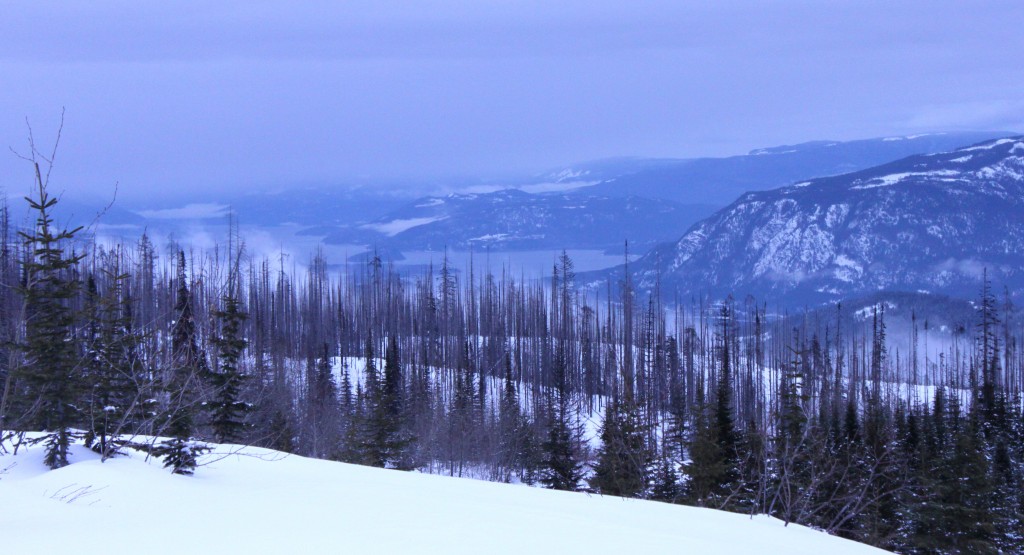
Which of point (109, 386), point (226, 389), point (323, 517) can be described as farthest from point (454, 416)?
point (323, 517)

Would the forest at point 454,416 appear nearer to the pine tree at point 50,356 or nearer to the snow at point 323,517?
the pine tree at point 50,356

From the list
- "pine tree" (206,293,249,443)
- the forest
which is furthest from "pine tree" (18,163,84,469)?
"pine tree" (206,293,249,443)

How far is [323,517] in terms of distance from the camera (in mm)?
9125

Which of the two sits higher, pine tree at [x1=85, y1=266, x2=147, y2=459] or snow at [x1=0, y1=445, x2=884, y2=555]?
pine tree at [x1=85, y1=266, x2=147, y2=459]

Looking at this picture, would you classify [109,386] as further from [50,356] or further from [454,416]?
[454,416]

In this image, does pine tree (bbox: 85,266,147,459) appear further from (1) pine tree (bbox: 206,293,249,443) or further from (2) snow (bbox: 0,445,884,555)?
(1) pine tree (bbox: 206,293,249,443)

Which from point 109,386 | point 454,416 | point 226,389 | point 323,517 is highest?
point 109,386

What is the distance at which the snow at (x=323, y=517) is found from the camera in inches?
307

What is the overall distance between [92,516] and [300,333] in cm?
9025

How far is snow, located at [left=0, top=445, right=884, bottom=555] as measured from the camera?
780 cm

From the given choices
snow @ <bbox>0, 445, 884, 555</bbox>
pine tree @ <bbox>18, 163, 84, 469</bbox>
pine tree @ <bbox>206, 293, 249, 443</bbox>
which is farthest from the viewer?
pine tree @ <bbox>206, 293, 249, 443</bbox>

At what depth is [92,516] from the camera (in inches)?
341

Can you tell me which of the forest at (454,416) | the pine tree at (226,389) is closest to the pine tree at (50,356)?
the forest at (454,416)

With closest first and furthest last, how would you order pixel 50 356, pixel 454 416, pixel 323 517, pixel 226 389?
pixel 323 517 < pixel 50 356 < pixel 226 389 < pixel 454 416
